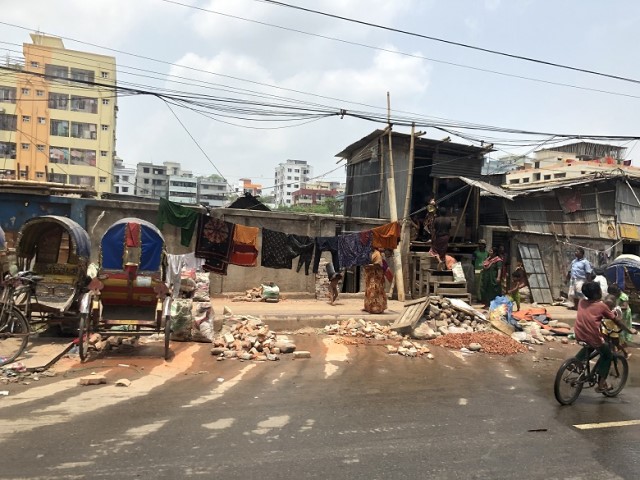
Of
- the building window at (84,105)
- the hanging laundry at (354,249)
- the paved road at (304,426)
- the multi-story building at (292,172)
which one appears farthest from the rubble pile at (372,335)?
the multi-story building at (292,172)

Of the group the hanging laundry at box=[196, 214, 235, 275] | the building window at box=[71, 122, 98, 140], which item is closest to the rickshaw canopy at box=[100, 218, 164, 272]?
the hanging laundry at box=[196, 214, 235, 275]

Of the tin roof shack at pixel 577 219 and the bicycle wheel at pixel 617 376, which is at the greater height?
the tin roof shack at pixel 577 219

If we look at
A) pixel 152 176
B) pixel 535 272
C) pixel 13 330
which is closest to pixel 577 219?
pixel 535 272

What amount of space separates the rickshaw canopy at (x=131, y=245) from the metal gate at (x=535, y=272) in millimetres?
15150

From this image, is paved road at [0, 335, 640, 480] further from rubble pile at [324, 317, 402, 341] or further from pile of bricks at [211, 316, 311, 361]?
rubble pile at [324, 317, 402, 341]

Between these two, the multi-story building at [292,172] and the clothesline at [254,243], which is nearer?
the clothesline at [254,243]

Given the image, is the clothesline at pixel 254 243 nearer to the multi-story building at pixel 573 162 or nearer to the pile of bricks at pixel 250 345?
the pile of bricks at pixel 250 345

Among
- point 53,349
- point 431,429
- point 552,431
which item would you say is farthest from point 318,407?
point 53,349

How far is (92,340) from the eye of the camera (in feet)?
29.8

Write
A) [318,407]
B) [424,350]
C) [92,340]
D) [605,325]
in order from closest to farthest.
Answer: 1. [318,407]
2. [605,325]
3. [92,340]
4. [424,350]

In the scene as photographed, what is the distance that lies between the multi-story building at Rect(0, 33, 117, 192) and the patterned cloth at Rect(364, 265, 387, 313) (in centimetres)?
4892

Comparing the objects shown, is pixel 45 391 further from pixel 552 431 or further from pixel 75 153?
pixel 75 153

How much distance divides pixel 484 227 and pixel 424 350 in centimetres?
1106

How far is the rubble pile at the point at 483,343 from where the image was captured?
10141mm
